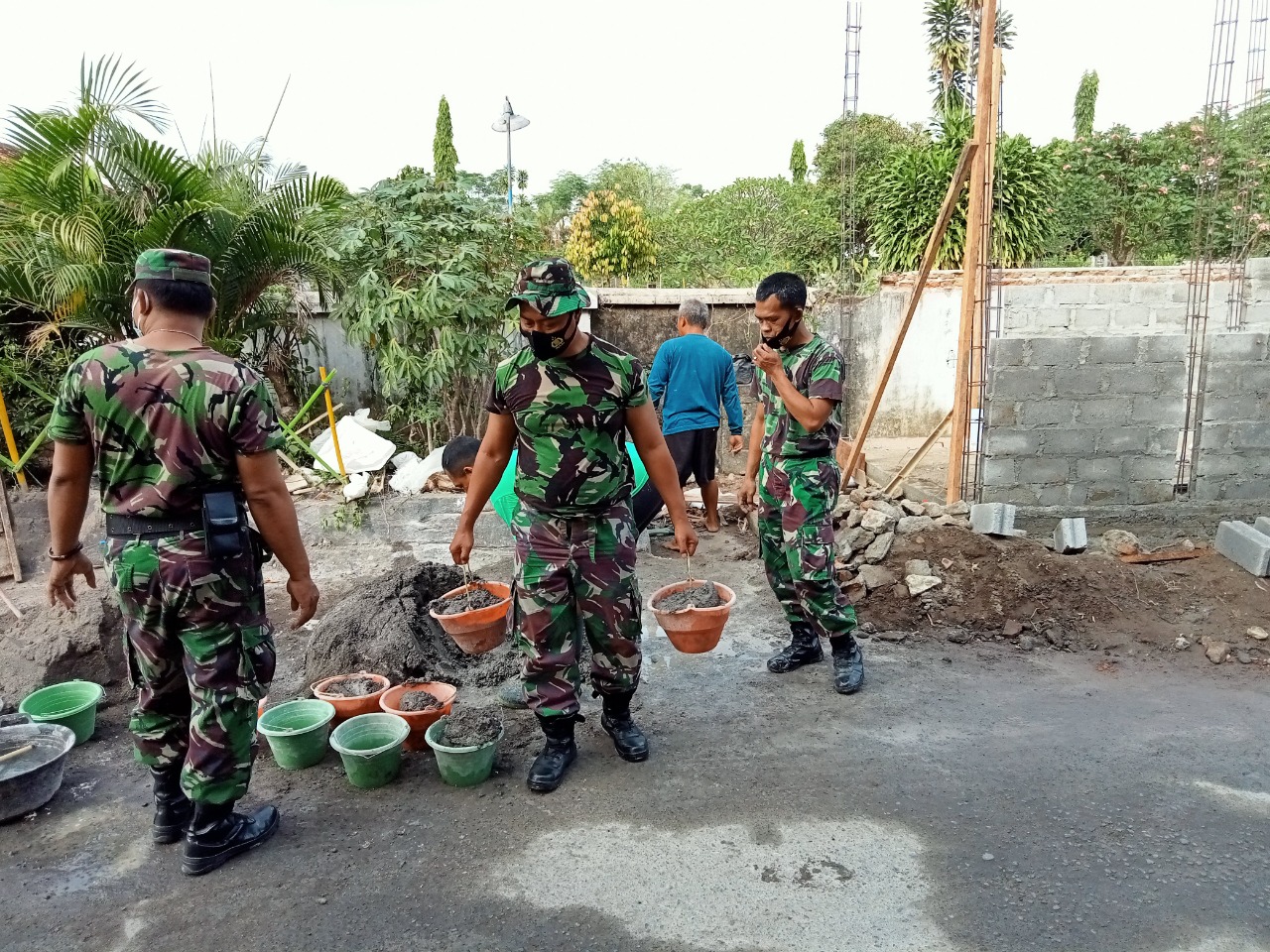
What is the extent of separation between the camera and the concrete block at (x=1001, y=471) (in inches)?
237

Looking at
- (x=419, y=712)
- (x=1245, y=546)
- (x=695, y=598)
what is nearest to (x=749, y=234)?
(x=1245, y=546)

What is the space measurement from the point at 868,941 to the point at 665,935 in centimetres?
57

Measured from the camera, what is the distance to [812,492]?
3939 mm

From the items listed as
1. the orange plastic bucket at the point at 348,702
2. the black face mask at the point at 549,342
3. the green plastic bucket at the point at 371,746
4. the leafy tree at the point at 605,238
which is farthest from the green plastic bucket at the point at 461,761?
the leafy tree at the point at 605,238

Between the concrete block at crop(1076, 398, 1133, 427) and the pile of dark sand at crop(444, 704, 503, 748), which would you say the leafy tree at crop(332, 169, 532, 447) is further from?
the concrete block at crop(1076, 398, 1133, 427)

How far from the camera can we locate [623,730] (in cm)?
346

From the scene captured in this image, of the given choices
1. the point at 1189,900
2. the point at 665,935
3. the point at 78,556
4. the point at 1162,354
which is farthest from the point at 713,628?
the point at 1162,354

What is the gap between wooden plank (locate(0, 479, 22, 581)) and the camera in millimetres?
6344

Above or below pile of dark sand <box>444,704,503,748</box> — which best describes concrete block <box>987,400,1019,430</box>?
above

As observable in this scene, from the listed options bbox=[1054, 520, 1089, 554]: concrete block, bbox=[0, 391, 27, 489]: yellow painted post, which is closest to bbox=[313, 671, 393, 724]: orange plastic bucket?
bbox=[1054, 520, 1089, 554]: concrete block

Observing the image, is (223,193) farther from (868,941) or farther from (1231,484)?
(1231,484)

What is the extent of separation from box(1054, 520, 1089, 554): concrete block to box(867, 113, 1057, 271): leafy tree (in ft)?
32.8

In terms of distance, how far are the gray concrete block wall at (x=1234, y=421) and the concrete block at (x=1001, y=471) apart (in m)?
1.24

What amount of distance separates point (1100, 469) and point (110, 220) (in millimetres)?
7807
